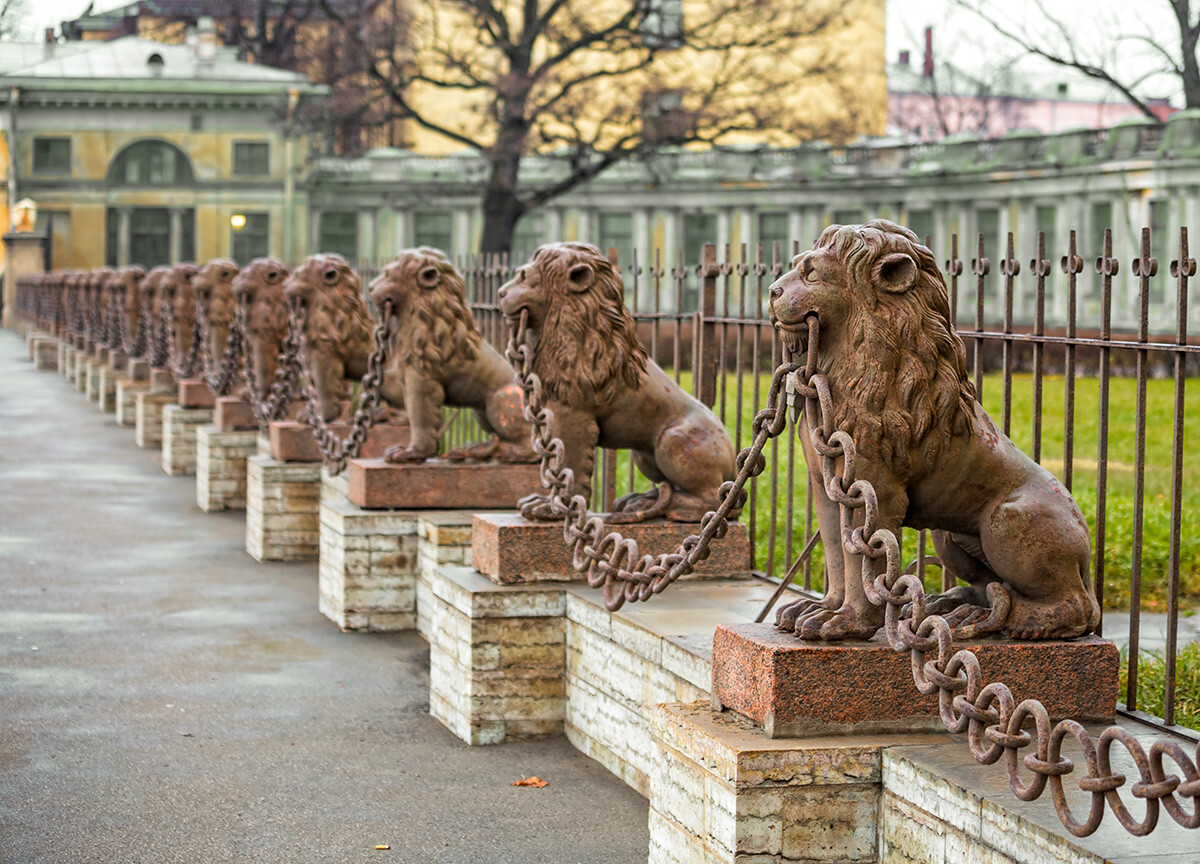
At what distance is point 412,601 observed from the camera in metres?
8.74

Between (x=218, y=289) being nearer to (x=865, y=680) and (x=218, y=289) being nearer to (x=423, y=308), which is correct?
(x=423, y=308)

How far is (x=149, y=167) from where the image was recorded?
62.2m

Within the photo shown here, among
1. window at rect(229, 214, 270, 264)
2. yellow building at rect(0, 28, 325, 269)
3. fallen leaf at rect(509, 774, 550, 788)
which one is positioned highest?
yellow building at rect(0, 28, 325, 269)

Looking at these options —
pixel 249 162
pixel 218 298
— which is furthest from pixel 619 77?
pixel 249 162

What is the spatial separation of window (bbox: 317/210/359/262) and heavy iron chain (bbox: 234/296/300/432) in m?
49.0

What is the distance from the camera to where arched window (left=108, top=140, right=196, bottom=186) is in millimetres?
62188

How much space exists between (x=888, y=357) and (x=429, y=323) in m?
4.66

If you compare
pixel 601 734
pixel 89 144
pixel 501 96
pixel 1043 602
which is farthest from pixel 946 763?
pixel 89 144

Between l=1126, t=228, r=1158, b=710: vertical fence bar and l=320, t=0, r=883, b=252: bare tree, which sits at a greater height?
l=320, t=0, r=883, b=252: bare tree

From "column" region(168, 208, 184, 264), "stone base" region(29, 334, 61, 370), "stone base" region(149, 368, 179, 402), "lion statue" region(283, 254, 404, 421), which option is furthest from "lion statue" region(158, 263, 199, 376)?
A: "column" region(168, 208, 184, 264)

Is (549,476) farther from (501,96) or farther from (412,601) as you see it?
(501,96)

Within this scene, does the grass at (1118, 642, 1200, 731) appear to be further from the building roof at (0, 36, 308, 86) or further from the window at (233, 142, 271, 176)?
the window at (233, 142, 271, 176)

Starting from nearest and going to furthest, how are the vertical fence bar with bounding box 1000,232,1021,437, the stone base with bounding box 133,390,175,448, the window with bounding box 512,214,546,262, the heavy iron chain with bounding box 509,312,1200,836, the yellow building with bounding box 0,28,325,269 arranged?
1. the heavy iron chain with bounding box 509,312,1200,836
2. the vertical fence bar with bounding box 1000,232,1021,437
3. the stone base with bounding box 133,390,175,448
4. the window with bounding box 512,214,546,262
5. the yellow building with bounding box 0,28,325,269

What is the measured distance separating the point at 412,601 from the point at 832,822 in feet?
16.4
